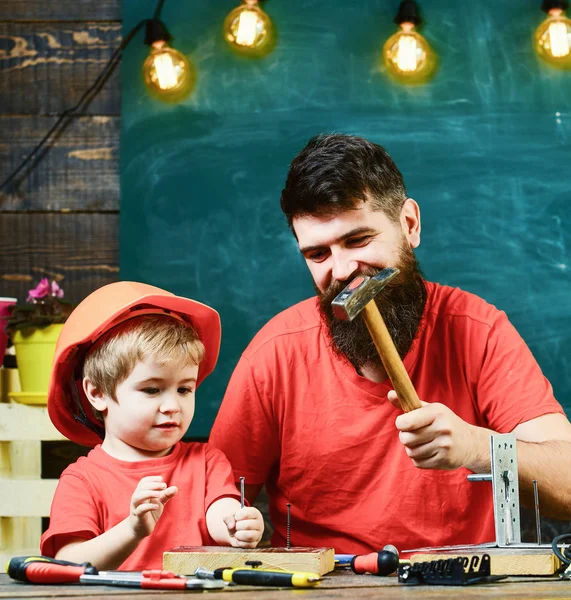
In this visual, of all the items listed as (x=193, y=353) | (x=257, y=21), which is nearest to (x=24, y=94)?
(x=257, y=21)

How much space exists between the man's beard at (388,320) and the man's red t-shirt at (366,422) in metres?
0.03

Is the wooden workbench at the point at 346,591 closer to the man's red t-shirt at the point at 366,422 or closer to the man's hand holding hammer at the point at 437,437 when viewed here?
the man's hand holding hammer at the point at 437,437

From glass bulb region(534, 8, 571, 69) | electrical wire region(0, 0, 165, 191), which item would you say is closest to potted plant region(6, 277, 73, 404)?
electrical wire region(0, 0, 165, 191)

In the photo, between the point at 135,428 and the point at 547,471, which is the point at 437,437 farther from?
the point at 135,428

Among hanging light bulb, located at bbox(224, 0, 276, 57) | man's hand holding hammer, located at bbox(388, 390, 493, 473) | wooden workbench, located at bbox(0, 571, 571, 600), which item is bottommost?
wooden workbench, located at bbox(0, 571, 571, 600)

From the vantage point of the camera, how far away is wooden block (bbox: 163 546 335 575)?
3.98 ft

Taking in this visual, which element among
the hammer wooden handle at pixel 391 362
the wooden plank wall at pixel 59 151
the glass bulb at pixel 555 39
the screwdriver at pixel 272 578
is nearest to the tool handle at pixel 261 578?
the screwdriver at pixel 272 578

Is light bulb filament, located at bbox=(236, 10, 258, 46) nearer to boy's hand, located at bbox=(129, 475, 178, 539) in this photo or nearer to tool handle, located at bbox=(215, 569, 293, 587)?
boy's hand, located at bbox=(129, 475, 178, 539)

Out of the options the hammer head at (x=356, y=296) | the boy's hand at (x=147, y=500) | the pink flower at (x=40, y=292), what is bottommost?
the boy's hand at (x=147, y=500)

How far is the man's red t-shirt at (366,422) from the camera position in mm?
1846

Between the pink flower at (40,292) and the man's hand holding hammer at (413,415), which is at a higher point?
the pink flower at (40,292)

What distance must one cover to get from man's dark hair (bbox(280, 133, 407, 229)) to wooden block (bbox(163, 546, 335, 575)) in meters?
0.84

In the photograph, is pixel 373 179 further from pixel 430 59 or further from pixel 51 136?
pixel 51 136

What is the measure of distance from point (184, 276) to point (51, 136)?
0.62m
